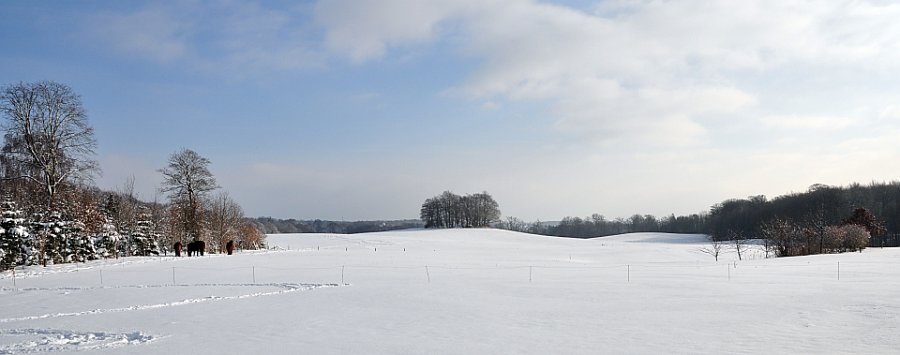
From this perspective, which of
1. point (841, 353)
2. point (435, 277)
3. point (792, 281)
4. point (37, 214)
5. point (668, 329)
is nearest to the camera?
point (841, 353)

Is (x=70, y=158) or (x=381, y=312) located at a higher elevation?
(x=70, y=158)

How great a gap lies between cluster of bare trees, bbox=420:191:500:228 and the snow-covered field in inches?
4113

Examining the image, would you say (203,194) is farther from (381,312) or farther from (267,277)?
(381,312)

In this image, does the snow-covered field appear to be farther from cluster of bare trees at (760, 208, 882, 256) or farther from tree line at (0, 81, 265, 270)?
cluster of bare trees at (760, 208, 882, 256)

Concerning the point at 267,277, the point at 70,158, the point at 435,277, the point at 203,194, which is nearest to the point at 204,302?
the point at 267,277

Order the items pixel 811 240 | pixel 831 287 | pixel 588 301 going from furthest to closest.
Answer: pixel 811 240, pixel 831 287, pixel 588 301

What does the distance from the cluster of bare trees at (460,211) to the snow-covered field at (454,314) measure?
10448 cm

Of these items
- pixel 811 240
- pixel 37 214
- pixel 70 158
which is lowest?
pixel 811 240

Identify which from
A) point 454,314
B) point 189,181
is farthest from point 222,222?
point 454,314

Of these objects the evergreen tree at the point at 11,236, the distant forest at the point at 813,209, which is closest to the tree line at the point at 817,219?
the distant forest at the point at 813,209

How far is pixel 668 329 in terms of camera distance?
42.8 feet

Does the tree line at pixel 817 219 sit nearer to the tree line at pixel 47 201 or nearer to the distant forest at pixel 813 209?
the distant forest at pixel 813 209

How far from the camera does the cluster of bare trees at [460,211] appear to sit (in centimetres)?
13238

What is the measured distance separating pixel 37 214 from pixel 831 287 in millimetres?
39809
